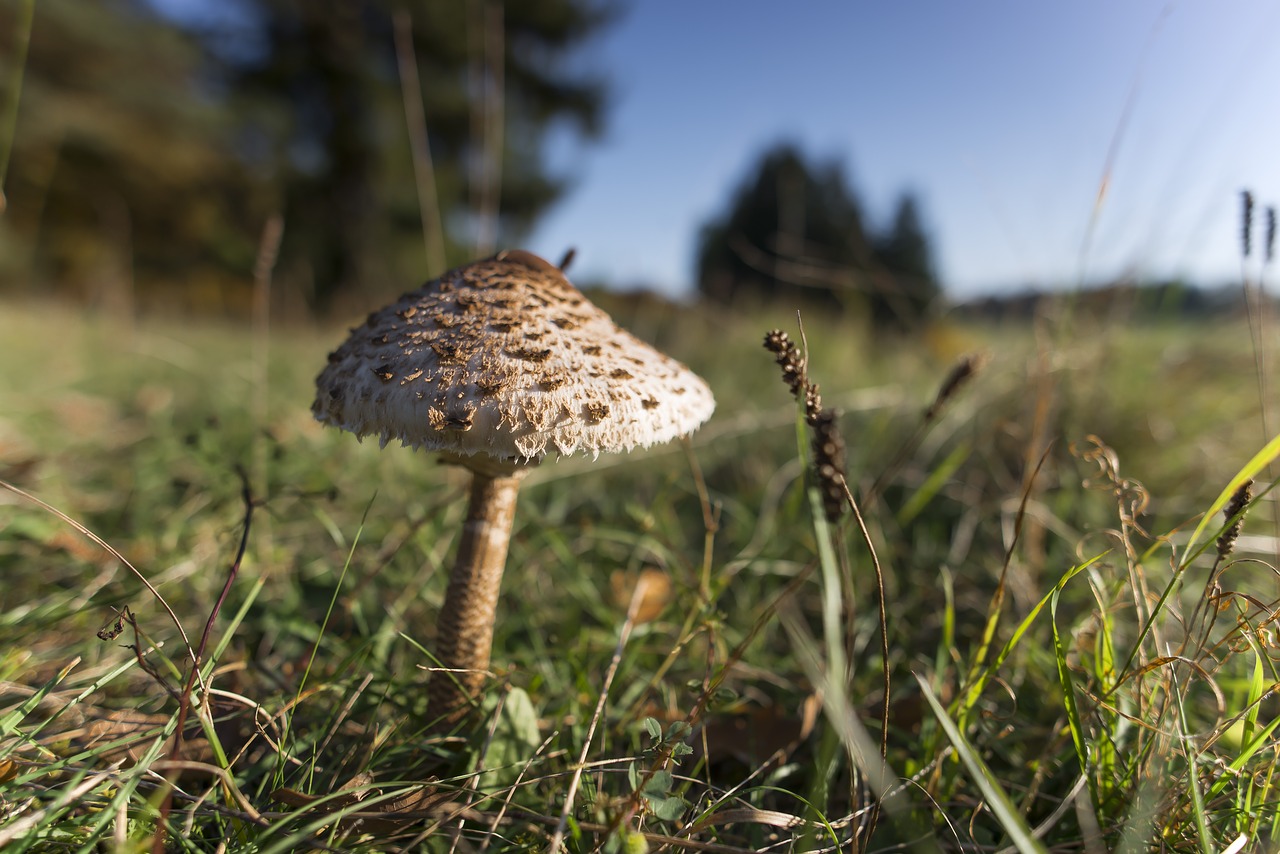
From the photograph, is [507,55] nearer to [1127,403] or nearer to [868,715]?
[1127,403]

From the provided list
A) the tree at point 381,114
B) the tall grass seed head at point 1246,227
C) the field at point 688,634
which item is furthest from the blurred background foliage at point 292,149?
the tall grass seed head at point 1246,227

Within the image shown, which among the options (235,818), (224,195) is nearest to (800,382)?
(235,818)

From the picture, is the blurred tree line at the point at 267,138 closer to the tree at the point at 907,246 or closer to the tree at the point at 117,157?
the tree at the point at 117,157

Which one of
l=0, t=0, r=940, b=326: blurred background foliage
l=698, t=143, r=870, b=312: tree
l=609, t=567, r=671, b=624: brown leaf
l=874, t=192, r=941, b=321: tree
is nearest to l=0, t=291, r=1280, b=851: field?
l=609, t=567, r=671, b=624: brown leaf

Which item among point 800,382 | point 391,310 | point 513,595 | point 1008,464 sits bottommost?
point 513,595

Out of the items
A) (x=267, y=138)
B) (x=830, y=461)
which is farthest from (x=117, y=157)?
(x=830, y=461)
